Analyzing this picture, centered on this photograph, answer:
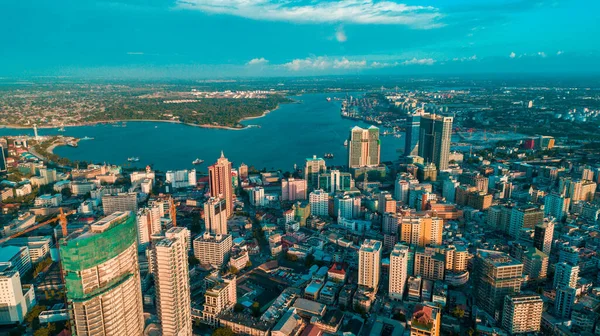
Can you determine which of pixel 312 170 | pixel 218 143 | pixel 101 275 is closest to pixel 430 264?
pixel 101 275

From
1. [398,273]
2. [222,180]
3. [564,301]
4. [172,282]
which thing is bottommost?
[564,301]

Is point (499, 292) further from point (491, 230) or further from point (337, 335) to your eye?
point (491, 230)

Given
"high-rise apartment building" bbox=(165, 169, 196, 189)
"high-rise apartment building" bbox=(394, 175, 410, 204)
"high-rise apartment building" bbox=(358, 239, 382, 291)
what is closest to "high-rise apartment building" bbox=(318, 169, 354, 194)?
"high-rise apartment building" bbox=(394, 175, 410, 204)

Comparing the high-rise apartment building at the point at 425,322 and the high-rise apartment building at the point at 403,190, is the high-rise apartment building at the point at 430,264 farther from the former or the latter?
the high-rise apartment building at the point at 403,190

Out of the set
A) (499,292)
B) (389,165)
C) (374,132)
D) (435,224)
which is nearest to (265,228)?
(435,224)

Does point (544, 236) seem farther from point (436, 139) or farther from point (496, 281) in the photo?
point (436, 139)

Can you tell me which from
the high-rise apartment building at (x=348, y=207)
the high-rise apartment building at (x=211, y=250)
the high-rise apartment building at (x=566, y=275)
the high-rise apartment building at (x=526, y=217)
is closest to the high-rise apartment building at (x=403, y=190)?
the high-rise apartment building at (x=348, y=207)

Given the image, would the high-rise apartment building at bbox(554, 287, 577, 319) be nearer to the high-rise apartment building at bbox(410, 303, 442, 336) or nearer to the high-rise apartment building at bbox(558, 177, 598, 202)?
the high-rise apartment building at bbox(410, 303, 442, 336)
